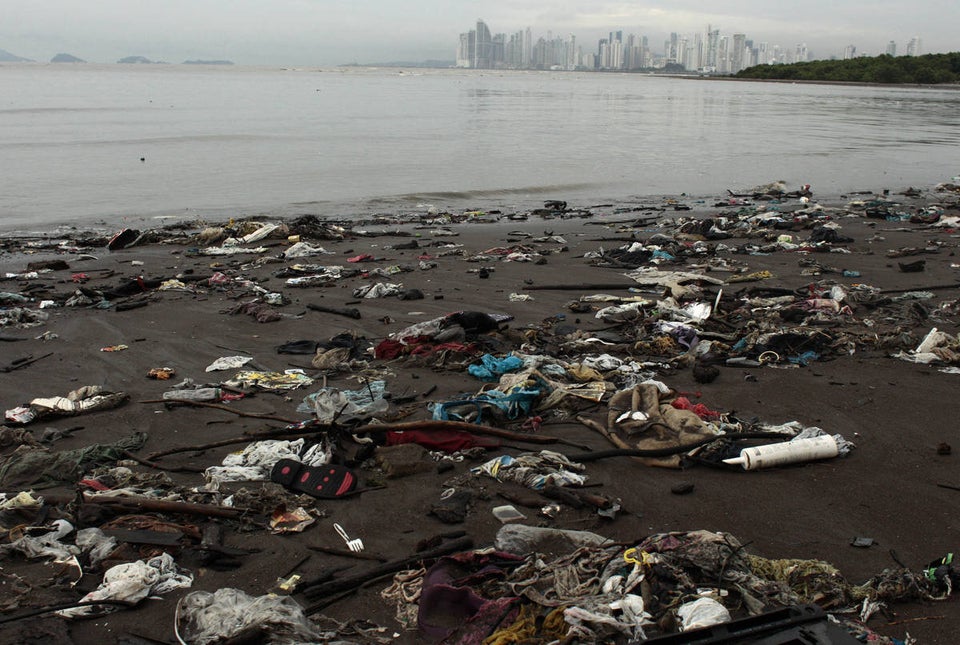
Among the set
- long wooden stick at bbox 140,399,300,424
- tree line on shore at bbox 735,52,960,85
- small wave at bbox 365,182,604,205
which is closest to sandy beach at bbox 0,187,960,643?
long wooden stick at bbox 140,399,300,424

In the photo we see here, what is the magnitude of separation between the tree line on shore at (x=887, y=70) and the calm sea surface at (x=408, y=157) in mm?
65194

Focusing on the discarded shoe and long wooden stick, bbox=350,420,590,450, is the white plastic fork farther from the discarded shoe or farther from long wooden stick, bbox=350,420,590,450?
long wooden stick, bbox=350,420,590,450

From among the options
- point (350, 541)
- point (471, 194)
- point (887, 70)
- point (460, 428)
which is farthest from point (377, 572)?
point (887, 70)

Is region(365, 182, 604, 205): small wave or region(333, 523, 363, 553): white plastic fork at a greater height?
region(365, 182, 604, 205): small wave

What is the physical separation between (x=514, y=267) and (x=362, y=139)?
86.7 ft

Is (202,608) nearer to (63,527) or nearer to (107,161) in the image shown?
(63,527)

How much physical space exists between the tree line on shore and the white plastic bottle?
123 meters

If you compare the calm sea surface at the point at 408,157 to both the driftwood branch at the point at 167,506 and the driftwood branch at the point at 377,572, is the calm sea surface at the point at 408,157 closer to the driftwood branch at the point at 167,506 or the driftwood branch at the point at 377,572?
the driftwood branch at the point at 167,506

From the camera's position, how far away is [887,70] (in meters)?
113

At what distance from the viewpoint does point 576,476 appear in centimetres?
552

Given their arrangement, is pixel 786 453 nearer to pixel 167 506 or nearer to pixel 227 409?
pixel 167 506

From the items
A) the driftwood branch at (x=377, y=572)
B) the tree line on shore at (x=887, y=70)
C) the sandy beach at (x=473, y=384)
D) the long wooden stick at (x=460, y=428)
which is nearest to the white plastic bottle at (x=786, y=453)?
the sandy beach at (x=473, y=384)

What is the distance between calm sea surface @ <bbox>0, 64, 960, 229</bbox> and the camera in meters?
22.0

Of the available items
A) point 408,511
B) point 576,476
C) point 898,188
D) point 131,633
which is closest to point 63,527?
point 131,633
